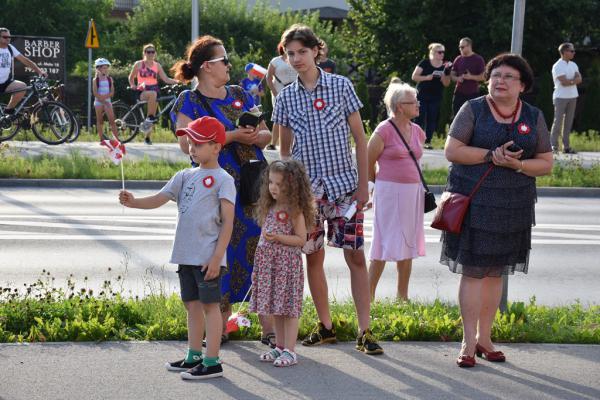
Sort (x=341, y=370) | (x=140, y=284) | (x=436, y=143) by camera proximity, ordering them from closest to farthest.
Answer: (x=341, y=370) < (x=140, y=284) < (x=436, y=143)

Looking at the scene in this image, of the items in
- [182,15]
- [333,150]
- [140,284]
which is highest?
[182,15]

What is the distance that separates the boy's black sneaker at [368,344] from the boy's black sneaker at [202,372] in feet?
3.20

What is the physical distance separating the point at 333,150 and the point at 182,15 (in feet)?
106

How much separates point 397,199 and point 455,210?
6.11 ft

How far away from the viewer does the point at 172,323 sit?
668cm

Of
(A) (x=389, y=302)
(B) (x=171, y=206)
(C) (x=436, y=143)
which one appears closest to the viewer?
(A) (x=389, y=302)

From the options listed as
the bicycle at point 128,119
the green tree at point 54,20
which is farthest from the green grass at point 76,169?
the green tree at point 54,20

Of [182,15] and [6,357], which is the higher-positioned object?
[182,15]

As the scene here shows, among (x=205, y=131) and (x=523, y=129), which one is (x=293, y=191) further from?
(x=523, y=129)

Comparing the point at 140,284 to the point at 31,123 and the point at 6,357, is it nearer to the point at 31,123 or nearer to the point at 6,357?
the point at 6,357

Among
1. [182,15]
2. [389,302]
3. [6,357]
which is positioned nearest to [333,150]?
[389,302]

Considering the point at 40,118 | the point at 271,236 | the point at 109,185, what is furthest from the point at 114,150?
the point at 40,118

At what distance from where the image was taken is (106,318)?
22.0 feet

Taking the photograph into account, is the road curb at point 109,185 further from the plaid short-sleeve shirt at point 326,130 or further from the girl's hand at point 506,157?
the girl's hand at point 506,157
